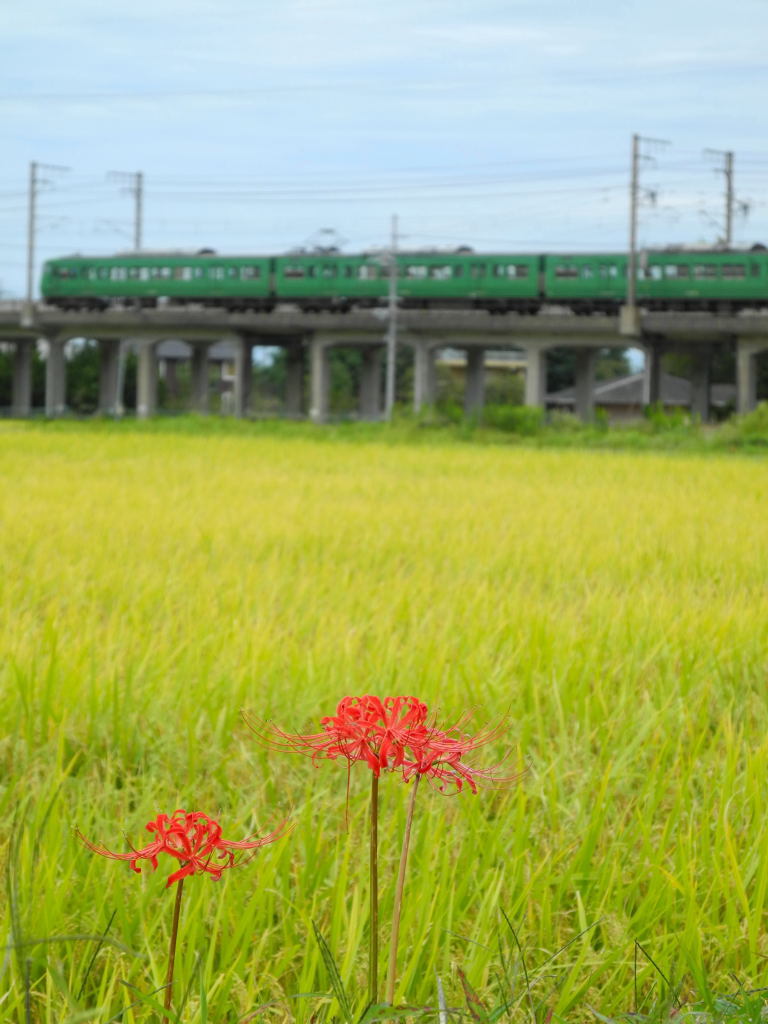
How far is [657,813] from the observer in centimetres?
300

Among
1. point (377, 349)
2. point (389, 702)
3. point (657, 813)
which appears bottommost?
point (657, 813)

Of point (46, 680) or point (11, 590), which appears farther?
point (11, 590)

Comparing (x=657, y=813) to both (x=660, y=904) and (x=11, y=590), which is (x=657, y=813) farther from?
(x=11, y=590)

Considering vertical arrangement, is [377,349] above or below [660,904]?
above

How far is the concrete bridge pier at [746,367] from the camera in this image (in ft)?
137

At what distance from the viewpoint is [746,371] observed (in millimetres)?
42375

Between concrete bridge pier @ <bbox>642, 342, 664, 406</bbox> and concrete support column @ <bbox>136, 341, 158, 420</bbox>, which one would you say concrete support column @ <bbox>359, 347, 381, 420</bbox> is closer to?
concrete support column @ <bbox>136, 341, 158, 420</bbox>

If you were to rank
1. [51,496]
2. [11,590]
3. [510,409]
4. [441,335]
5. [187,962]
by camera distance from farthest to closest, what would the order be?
[441,335] < [510,409] < [51,496] < [11,590] < [187,962]

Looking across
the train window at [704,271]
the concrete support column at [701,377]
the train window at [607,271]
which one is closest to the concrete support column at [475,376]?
the concrete support column at [701,377]

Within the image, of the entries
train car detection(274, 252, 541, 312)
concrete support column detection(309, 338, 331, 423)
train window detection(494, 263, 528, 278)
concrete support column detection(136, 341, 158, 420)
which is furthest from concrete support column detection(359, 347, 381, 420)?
train window detection(494, 263, 528, 278)

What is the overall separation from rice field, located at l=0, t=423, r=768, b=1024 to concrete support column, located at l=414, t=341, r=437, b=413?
129 ft

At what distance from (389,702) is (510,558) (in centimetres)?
678

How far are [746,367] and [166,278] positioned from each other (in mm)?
22131

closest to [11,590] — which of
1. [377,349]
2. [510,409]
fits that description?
[510,409]
